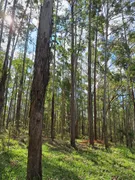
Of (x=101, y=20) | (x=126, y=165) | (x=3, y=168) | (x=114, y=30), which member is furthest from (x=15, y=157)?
(x=114, y=30)

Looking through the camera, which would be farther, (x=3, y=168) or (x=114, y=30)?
(x=114, y=30)

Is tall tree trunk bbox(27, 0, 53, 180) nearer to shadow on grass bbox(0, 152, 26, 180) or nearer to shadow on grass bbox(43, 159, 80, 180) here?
shadow on grass bbox(0, 152, 26, 180)

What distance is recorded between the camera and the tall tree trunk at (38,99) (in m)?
3.61

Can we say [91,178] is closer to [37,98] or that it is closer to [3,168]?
[3,168]

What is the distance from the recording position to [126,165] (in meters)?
8.11

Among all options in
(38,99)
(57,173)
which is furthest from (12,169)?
(38,99)

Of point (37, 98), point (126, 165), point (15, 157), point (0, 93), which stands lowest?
point (126, 165)

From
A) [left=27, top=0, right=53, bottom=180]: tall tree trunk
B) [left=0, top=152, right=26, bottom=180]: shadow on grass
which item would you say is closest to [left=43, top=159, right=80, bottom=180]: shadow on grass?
[left=0, top=152, right=26, bottom=180]: shadow on grass

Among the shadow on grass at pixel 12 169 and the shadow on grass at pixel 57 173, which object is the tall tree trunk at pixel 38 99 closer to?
the shadow on grass at pixel 12 169

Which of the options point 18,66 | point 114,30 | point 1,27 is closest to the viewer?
point 1,27

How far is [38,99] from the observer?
3.68 meters

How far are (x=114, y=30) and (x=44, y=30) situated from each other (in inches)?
466

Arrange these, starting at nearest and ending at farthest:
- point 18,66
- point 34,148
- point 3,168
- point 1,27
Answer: point 34,148, point 3,168, point 1,27, point 18,66

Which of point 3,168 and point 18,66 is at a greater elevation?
point 18,66
